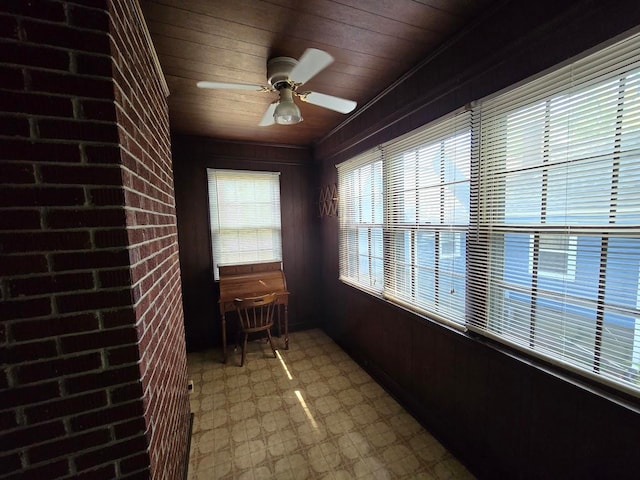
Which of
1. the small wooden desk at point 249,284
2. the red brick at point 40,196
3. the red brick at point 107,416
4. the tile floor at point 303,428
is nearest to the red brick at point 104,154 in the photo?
the red brick at point 40,196

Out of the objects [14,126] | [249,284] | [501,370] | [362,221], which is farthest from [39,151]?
[249,284]

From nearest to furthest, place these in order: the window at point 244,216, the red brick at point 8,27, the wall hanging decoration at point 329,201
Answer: the red brick at point 8,27 < the wall hanging decoration at point 329,201 < the window at point 244,216

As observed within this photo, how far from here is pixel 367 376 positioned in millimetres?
2580

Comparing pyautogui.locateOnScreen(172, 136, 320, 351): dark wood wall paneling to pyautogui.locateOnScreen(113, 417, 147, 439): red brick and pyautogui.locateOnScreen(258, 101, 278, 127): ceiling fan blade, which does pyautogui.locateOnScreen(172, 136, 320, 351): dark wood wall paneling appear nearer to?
pyautogui.locateOnScreen(258, 101, 278, 127): ceiling fan blade

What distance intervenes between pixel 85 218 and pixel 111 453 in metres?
0.76

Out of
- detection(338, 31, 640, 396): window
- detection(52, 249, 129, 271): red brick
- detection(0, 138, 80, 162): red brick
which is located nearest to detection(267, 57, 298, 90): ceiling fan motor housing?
detection(338, 31, 640, 396): window

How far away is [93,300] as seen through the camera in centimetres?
83

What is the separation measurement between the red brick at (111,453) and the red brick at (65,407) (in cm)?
15

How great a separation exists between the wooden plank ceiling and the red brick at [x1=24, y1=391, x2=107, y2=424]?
161 centimetres

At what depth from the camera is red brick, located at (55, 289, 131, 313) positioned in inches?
31.5

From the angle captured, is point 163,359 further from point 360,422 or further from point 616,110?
point 616,110

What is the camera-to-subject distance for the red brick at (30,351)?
0.76 metres

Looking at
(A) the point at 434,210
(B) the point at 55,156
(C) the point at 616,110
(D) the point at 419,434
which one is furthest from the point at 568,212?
(B) the point at 55,156

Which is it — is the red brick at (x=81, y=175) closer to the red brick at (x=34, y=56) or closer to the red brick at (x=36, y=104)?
the red brick at (x=36, y=104)
